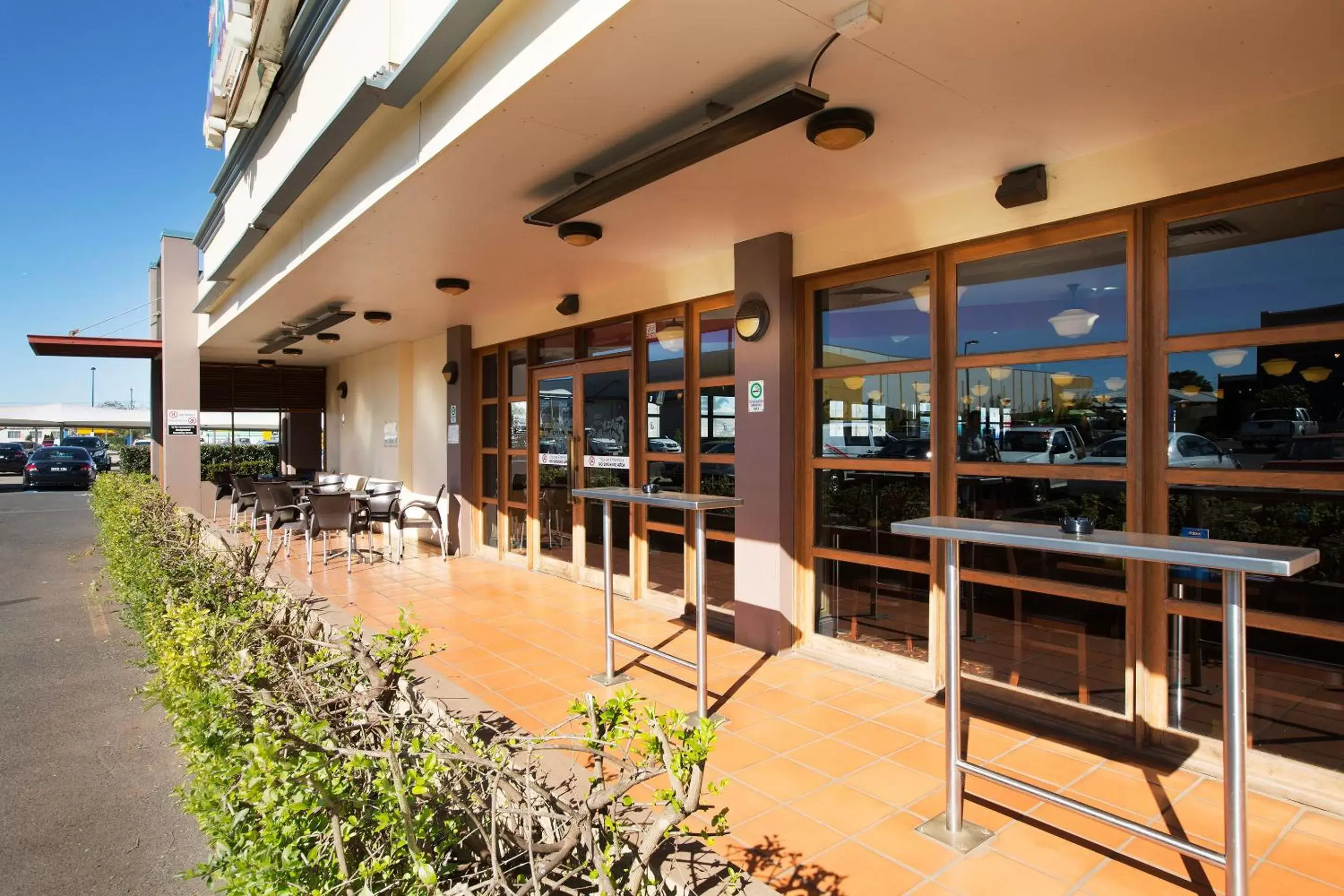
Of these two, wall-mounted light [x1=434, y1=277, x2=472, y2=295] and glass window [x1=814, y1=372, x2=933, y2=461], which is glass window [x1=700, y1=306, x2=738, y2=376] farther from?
wall-mounted light [x1=434, y1=277, x2=472, y2=295]

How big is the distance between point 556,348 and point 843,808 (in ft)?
16.8

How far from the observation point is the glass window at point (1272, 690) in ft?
8.87

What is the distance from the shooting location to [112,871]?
2436 millimetres

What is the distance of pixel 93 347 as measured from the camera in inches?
410

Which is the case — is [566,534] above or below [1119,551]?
below

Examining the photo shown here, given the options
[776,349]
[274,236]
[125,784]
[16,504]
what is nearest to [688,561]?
[776,349]

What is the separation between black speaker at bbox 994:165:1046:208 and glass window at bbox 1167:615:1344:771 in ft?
6.28

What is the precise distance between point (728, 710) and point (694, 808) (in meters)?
2.35

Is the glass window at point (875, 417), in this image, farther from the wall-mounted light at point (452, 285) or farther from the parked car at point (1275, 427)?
the wall-mounted light at point (452, 285)

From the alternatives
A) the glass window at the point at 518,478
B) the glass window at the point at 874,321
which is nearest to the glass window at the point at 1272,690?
the glass window at the point at 874,321

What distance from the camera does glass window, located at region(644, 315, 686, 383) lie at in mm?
5480

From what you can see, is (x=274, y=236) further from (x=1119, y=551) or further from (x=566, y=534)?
(x=1119, y=551)

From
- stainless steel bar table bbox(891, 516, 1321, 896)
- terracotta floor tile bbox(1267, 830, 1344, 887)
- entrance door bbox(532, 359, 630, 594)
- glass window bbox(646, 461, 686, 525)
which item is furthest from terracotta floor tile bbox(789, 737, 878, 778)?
entrance door bbox(532, 359, 630, 594)

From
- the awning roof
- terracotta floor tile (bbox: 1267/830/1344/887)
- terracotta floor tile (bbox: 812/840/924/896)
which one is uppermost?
the awning roof
